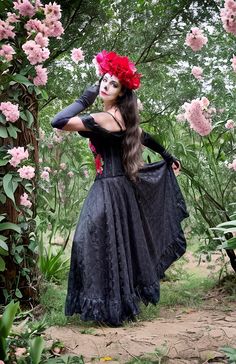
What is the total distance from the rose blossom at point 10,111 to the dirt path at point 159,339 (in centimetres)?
113

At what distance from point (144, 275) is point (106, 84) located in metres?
1.19

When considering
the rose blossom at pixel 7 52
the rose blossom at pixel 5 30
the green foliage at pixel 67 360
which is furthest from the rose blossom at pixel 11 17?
the green foliage at pixel 67 360

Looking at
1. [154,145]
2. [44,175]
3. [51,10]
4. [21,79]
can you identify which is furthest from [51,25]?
[154,145]

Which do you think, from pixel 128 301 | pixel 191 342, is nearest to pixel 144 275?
pixel 128 301

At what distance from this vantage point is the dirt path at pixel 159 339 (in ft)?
7.49

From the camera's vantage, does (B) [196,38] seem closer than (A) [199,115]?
Yes

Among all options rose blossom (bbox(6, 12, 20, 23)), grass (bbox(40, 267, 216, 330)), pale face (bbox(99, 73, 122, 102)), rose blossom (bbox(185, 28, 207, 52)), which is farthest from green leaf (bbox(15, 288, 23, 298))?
rose blossom (bbox(185, 28, 207, 52))

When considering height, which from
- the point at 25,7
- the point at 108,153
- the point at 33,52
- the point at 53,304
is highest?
the point at 25,7

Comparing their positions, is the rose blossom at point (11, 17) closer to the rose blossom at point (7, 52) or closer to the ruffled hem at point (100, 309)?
the rose blossom at point (7, 52)

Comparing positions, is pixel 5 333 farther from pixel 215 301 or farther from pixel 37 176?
pixel 215 301

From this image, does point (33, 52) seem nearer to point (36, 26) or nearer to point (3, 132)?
point (36, 26)

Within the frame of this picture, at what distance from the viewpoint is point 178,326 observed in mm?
2809

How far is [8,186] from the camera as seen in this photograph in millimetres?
2629

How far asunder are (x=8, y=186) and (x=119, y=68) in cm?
97
